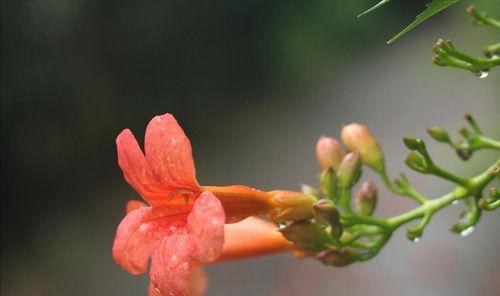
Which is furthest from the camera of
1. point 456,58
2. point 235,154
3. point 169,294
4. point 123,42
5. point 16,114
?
point 235,154

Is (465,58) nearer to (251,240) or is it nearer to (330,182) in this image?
(330,182)

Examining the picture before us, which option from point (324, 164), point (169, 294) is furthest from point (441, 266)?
point (169, 294)

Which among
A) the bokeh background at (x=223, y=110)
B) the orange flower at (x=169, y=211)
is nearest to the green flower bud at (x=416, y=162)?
the orange flower at (x=169, y=211)

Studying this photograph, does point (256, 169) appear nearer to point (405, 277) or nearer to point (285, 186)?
point (285, 186)

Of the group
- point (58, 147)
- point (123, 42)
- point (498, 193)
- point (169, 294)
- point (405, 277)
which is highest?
point (123, 42)

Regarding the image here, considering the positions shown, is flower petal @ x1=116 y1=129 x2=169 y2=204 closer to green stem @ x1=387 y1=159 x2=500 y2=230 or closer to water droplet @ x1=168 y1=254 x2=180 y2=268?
water droplet @ x1=168 y1=254 x2=180 y2=268

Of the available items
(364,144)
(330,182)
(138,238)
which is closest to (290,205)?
(330,182)

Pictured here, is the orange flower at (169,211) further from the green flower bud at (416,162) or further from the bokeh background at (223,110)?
the bokeh background at (223,110)
